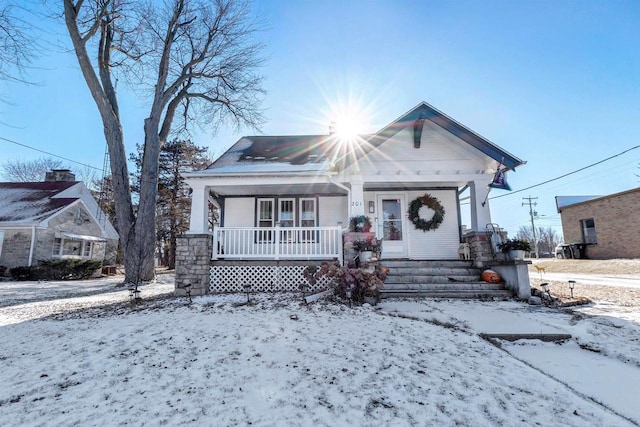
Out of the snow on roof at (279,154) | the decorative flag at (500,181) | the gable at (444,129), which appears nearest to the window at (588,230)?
the decorative flag at (500,181)

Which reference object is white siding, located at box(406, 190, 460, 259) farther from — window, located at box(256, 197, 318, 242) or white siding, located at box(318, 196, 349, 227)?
window, located at box(256, 197, 318, 242)

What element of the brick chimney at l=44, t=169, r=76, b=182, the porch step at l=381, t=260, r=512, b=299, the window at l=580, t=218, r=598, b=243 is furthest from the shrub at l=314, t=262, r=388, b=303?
the brick chimney at l=44, t=169, r=76, b=182

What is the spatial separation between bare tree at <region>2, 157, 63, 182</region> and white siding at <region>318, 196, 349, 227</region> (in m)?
32.4

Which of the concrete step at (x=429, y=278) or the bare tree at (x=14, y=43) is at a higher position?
the bare tree at (x=14, y=43)

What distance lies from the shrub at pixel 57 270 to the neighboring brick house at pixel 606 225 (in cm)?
2821

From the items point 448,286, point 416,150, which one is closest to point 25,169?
point 416,150

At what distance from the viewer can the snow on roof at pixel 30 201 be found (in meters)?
15.2

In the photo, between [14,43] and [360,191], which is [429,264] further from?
[14,43]

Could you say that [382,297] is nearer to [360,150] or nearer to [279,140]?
[360,150]

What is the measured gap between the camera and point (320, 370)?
2828mm

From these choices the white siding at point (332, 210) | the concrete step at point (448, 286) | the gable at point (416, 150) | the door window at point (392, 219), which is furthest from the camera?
the white siding at point (332, 210)

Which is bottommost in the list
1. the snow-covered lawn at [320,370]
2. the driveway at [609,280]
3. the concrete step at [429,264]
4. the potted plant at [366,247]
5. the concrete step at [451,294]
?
the snow-covered lawn at [320,370]

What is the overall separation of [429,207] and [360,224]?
3025 mm

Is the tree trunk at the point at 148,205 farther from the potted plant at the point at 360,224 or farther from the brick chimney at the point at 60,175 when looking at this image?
the brick chimney at the point at 60,175
